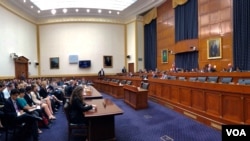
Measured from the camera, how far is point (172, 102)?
259 inches

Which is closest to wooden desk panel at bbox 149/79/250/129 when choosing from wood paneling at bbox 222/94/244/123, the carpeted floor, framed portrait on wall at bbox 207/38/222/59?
wood paneling at bbox 222/94/244/123

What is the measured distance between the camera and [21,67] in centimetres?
1283

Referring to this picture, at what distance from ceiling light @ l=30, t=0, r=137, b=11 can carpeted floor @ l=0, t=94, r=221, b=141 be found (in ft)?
32.9

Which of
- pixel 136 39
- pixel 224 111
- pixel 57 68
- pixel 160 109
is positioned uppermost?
pixel 136 39

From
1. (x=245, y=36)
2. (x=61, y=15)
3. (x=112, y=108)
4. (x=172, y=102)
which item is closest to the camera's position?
(x=112, y=108)

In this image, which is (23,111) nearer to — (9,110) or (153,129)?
(9,110)

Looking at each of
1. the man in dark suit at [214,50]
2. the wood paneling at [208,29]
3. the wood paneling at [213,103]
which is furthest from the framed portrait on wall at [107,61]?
the wood paneling at [213,103]

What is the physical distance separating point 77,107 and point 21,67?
10957 mm

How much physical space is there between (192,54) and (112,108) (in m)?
8.57

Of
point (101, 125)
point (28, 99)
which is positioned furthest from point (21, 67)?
point (101, 125)

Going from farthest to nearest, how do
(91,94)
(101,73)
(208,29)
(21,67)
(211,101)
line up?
1. (101,73)
2. (21,67)
3. (208,29)
4. (91,94)
5. (211,101)

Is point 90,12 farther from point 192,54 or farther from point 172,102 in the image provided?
point 172,102

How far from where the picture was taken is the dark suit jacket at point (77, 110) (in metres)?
3.54

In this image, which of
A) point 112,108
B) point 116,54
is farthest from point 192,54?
point 112,108
